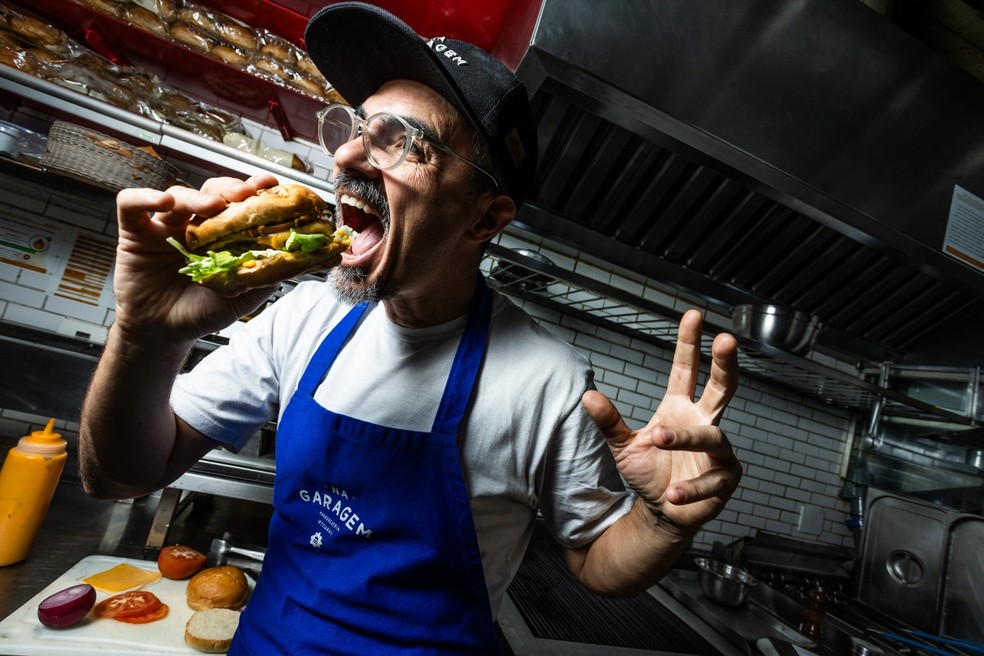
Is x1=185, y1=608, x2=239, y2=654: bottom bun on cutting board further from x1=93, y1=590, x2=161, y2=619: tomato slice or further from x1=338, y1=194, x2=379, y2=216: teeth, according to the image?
x1=338, y1=194, x2=379, y2=216: teeth

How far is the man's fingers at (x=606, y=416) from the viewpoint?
3.31ft

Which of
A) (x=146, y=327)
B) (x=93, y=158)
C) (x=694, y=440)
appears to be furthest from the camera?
(x=93, y=158)

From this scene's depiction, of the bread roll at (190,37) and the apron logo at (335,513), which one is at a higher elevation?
the bread roll at (190,37)

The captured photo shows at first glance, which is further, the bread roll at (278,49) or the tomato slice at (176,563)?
the bread roll at (278,49)

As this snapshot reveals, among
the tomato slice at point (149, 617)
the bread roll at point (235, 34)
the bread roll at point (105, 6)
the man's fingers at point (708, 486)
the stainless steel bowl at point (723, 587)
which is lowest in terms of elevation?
the tomato slice at point (149, 617)

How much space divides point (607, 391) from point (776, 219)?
1.49 metres

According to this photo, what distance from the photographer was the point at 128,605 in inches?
62.5

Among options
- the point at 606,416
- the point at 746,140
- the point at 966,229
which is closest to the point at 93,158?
the point at 606,416

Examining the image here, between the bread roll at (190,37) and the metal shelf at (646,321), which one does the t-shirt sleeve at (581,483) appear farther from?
the bread roll at (190,37)

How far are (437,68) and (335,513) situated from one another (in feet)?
3.91

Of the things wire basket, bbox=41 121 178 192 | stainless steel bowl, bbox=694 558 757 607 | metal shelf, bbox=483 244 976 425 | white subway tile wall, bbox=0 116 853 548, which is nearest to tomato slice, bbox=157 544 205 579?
white subway tile wall, bbox=0 116 853 548

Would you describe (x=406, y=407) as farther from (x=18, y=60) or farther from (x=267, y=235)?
(x=18, y=60)

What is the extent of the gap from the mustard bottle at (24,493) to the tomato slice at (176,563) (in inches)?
17.7

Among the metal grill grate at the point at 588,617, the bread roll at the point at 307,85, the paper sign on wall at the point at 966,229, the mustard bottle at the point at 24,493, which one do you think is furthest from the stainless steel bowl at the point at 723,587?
the bread roll at the point at 307,85
